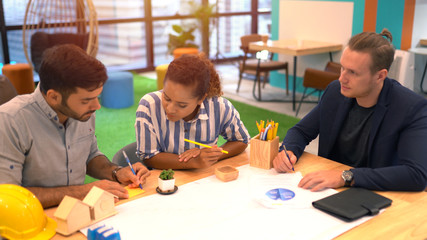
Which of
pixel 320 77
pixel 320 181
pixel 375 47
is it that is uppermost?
pixel 375 47

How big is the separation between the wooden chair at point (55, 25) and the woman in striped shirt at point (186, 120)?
14.0 feet

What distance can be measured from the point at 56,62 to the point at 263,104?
480cm

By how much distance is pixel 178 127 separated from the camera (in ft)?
6.79

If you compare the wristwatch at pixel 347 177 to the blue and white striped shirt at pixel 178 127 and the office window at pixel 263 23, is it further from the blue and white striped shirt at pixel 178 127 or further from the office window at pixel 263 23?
the office window at pixel 263 23

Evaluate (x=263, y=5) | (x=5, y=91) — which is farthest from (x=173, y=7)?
(x=5, y=91)

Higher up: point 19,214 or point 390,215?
point 19,214

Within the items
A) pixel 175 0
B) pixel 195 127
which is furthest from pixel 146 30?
pixel 195 127

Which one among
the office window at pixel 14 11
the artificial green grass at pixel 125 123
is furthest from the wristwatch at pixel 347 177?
the office window at pixel 14 11

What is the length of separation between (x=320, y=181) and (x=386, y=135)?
0.45 metres

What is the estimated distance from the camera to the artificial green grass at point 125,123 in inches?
179

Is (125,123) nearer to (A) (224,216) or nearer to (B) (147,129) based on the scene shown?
(B) (147,129)

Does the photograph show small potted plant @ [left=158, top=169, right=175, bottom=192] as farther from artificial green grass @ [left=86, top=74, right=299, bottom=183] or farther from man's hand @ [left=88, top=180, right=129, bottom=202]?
artificial green grass @ [left=86, top=74, right=299, bottom=183]

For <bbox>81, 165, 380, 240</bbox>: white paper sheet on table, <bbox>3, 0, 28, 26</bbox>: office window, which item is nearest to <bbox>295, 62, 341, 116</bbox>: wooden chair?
<bbox>81, 165, 380, 240</bbox>: white paper sheet on table

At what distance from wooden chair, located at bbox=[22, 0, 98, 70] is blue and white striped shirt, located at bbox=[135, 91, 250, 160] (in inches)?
168
